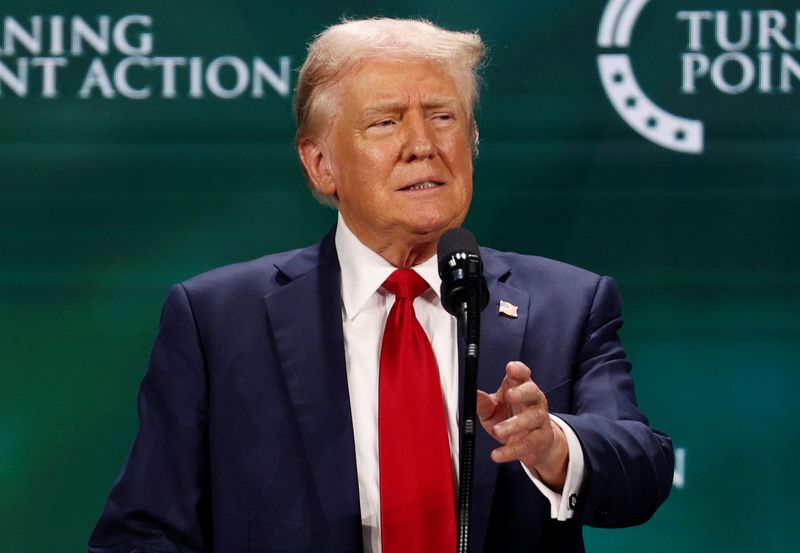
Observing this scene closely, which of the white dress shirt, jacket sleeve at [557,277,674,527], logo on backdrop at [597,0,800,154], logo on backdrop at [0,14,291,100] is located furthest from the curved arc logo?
the white dress shirt

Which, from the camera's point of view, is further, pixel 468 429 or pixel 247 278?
pixel 247 278

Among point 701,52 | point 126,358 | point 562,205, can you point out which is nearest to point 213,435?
point 126,358

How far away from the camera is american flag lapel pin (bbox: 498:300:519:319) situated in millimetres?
2146

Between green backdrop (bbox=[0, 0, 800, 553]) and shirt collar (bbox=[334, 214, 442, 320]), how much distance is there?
2.83 feet

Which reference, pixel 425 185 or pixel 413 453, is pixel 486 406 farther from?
pixel 425 185

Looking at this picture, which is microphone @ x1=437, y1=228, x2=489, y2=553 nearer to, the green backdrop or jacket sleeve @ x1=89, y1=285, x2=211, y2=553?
jacket sleeve @ x1=89, y1=285, x2=211, y2=553

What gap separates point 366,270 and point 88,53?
1.20 metres

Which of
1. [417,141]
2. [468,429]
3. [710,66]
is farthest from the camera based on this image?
[710,66]

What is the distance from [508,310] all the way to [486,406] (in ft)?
1.46

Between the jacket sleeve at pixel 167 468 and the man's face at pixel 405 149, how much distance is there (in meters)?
0.37

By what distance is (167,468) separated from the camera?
206 centimetres

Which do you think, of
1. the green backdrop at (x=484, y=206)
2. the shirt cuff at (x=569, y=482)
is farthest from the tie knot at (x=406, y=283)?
the green backdrop at (x=484, y=206)

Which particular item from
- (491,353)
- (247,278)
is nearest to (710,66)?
(491,353)

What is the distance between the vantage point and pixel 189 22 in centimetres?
308
